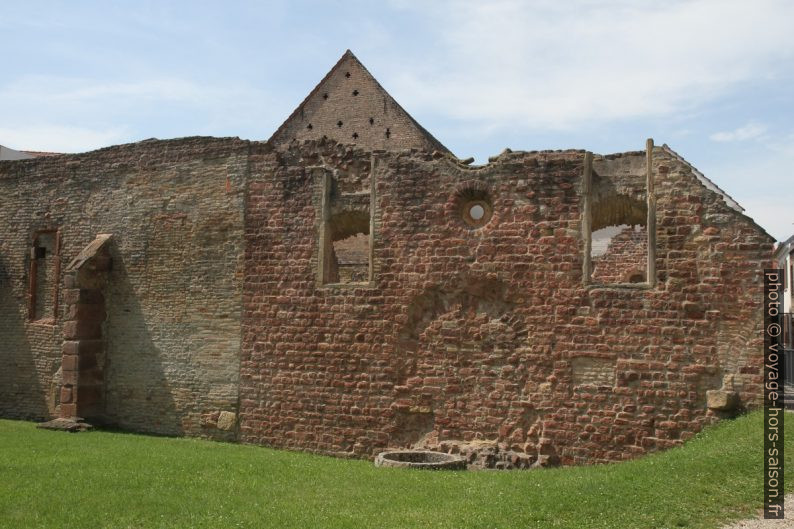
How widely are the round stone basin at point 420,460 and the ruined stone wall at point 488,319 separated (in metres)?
0.41

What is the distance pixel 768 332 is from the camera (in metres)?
Result: 9.59

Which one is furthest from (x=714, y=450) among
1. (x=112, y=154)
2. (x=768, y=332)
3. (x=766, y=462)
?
(x=112, y=154)

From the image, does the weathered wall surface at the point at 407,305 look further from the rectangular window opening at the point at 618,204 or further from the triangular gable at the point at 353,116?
the triangular gable at the point at 353,116

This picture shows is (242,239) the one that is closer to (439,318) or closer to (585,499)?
(439,318)

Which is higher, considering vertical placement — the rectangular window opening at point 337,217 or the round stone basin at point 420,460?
the rectangular window opening at point 337,217

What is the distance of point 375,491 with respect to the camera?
8234 millimetres

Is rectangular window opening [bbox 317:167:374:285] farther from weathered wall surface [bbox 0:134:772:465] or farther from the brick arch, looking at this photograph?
the brick arch

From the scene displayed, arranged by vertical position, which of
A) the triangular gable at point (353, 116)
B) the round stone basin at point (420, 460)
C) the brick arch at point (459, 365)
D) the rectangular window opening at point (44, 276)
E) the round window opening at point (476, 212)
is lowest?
the round stone basin at point (420, 460)

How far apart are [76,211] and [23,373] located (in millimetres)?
3475

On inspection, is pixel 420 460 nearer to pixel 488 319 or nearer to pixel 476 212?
pixel 488 319

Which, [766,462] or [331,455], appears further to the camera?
[331,455]

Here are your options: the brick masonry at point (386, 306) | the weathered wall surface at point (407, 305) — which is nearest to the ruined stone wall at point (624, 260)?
the brick masonry at point (386, 306)

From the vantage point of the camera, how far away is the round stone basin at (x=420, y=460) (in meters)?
9.92

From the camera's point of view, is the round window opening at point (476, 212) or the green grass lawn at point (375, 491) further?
the round window opening at point (476, 212)
